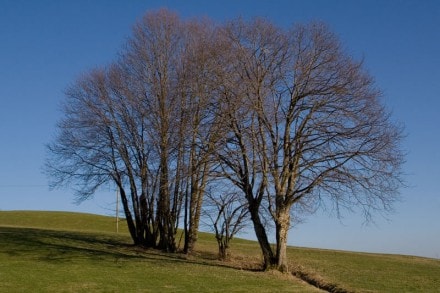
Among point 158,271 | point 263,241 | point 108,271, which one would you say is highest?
point 263,241

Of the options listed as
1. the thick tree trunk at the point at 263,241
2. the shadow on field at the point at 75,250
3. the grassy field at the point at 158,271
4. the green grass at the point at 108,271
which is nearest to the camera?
the green grass at the point at 108,271

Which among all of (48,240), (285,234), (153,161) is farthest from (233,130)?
(48,240)

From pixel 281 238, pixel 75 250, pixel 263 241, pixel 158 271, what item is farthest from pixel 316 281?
pixel 75 250

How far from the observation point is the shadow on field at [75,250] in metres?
28.0

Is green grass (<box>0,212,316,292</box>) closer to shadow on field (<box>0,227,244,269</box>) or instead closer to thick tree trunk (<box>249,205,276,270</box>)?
shadow on field (<box>0,227,244,269</box>)

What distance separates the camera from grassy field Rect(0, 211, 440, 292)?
2075 cm

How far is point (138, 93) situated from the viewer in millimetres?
35094

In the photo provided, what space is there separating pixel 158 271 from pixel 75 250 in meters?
7.67

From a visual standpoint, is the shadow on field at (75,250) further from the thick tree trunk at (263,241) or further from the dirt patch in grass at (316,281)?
the dirt patch in grass at (316,281)

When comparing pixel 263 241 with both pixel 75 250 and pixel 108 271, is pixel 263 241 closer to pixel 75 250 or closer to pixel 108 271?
pixel 108 271

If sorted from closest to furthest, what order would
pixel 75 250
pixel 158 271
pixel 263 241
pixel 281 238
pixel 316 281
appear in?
1. pixel 158 271
2. pixel 316 281
3. pixel 281 238
4. pixel 263 241
5. pixel 75 250

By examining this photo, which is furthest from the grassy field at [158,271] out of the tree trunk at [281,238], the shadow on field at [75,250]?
the tree trunk at [281,238]

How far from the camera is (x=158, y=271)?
24.5 meters

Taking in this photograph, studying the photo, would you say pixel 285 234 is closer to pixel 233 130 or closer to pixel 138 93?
pixel 233 130
